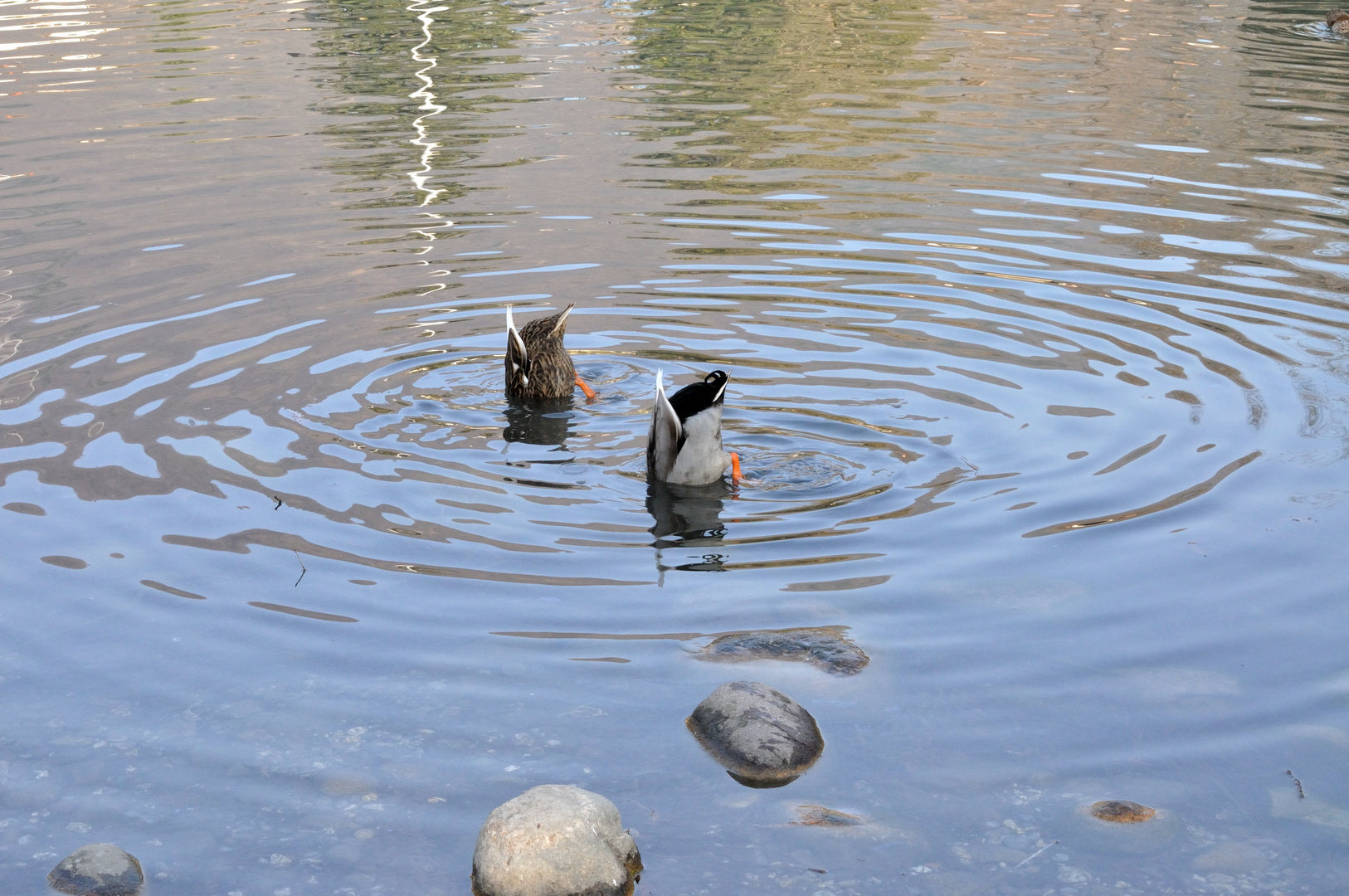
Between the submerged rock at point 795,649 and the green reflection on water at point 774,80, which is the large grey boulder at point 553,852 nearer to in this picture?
the submerged rock at point 795,649

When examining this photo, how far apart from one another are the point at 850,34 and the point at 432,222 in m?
15.1

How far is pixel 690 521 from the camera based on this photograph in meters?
7.26

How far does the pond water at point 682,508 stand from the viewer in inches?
189

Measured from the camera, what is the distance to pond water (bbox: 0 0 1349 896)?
15.8 feet

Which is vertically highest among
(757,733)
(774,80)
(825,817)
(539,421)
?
(774,80)

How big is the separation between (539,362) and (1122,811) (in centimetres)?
530

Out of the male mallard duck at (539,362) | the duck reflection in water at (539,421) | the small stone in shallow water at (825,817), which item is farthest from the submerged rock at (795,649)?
the male mallard duck at (539,362)

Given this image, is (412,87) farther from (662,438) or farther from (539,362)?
(662,438)

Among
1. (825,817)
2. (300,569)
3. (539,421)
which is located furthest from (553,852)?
(539,421)

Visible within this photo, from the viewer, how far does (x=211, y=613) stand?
617 cm

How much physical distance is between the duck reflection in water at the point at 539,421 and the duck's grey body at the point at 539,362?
53mm

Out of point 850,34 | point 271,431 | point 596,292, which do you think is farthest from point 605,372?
point 850,34

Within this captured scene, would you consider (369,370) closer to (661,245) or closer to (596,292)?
(596,292)

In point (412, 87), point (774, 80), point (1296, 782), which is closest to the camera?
point (1296, 782)
